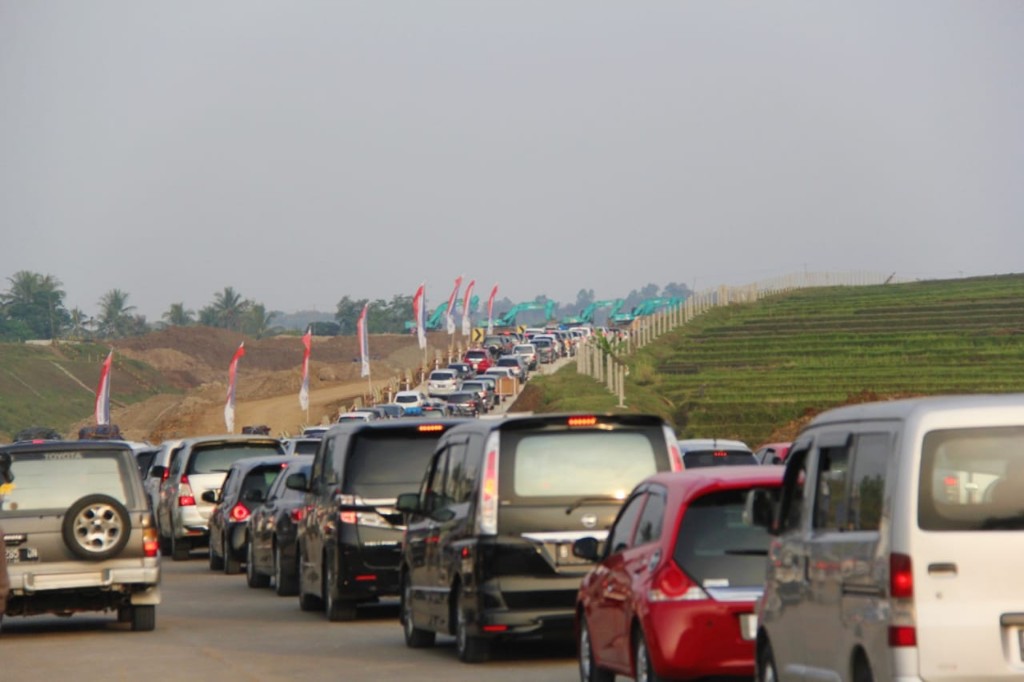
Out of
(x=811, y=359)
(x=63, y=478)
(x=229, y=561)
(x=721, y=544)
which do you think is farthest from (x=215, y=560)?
(x=811, y=359)

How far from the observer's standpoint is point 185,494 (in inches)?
1254

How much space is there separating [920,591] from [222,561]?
74.1ft

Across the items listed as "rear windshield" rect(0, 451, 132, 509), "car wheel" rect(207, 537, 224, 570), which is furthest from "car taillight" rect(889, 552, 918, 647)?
"car wheel" rect(207, 537, 224, 570)

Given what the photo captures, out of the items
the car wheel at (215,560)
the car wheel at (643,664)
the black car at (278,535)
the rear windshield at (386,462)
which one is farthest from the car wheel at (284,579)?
the car wheel at (643,664)

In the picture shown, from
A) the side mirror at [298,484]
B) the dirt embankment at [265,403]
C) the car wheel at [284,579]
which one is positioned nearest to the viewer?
the side mirror at [298,484]

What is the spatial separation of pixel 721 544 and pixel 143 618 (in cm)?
901

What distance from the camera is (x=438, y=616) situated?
1623cm

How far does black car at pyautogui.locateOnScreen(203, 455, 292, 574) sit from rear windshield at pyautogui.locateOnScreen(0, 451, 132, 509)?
780cm

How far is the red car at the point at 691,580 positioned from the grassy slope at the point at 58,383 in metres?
123

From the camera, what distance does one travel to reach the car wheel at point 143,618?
19.2 m

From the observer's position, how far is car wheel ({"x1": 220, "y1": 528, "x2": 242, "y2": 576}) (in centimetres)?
2867

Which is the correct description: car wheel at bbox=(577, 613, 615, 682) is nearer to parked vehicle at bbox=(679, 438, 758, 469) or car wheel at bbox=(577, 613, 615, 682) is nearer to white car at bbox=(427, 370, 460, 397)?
parked vehicle at bbox=(679, 438, 758, 469)

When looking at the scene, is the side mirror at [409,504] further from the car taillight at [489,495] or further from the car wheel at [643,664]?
the car wheel at [643,664]

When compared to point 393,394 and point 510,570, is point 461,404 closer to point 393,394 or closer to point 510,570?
point 393,394
